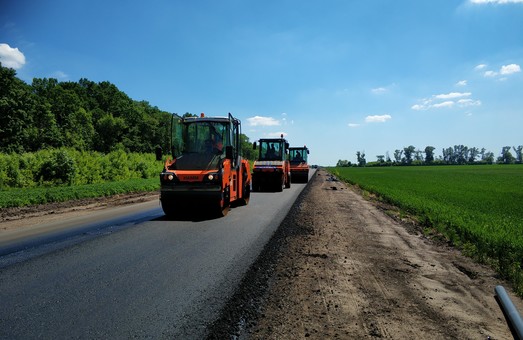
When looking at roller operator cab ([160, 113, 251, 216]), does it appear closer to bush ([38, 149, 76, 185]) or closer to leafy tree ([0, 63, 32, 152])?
bush ([38, 149, 76, 185])

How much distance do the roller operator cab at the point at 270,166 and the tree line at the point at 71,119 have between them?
29.1ft

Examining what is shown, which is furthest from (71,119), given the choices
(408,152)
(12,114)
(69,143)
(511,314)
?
(408,152)

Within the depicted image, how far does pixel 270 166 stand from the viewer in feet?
64.1

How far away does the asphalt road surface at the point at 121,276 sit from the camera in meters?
3.53

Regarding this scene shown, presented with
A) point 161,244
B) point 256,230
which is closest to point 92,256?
point 161,244

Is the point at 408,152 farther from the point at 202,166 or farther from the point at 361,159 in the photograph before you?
the point at 202,166

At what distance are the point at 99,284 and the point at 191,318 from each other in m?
1.78

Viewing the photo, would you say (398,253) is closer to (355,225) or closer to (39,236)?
(355,225)

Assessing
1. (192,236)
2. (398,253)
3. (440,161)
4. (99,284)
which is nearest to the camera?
(99,284)

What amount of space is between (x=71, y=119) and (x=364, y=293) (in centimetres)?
6302

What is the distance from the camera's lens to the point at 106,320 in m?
3.61

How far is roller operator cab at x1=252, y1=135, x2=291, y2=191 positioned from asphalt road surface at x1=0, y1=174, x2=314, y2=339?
10141 millimetres

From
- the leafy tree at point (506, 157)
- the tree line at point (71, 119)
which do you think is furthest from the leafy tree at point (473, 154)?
the tree line at point (71, 119)

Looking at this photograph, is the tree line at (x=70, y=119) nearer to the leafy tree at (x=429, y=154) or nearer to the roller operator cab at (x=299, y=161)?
the roller operator cab at (x=299, y=161)
